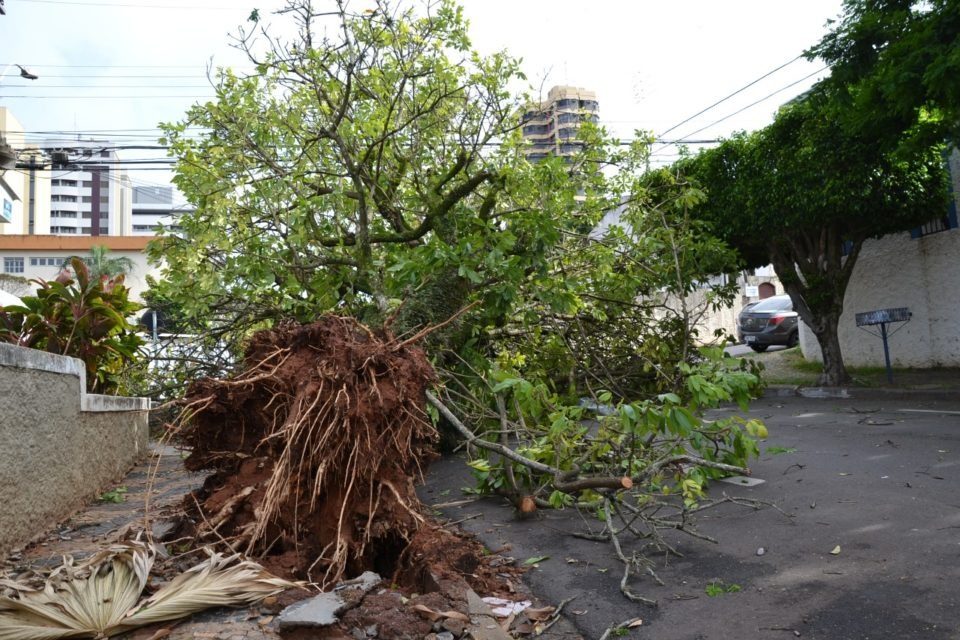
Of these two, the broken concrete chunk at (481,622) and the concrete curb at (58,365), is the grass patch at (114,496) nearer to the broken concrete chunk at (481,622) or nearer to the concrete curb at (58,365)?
the concrete curb at (58,365)

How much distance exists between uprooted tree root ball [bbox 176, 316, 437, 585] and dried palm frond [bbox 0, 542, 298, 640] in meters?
0.37

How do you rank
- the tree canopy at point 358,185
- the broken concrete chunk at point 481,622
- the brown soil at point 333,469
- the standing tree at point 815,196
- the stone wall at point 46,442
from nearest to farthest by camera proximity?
the broken concrete chunk at point 481,622, the brown soil at point 333,469, the stone wall at point 46,442, the tree canopy at point 358,185, the standing tree at point 815,196

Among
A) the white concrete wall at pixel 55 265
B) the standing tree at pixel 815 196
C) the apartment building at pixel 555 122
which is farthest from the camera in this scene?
the white concrete wall at pixel 55 265

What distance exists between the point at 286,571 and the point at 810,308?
12967mm

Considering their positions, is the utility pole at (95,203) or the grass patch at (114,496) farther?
the utility pole at (95,203)

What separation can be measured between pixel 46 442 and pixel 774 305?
20798mm

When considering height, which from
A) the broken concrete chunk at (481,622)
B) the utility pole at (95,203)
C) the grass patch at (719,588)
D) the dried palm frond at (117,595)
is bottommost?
the grass patch at (719,588)

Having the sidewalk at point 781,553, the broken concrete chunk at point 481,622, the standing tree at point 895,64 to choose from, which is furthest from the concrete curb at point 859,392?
the broken concrete chunk at point 481,622

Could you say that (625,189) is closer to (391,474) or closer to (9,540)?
(391,474)

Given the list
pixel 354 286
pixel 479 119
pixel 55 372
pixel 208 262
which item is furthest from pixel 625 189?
pixel 55 372

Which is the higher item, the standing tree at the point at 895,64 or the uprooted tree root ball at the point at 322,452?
the standing tree at the point at 895,64

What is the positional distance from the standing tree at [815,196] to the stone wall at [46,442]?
35.4 feet

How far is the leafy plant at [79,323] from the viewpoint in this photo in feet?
24.6

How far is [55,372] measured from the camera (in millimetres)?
5742
